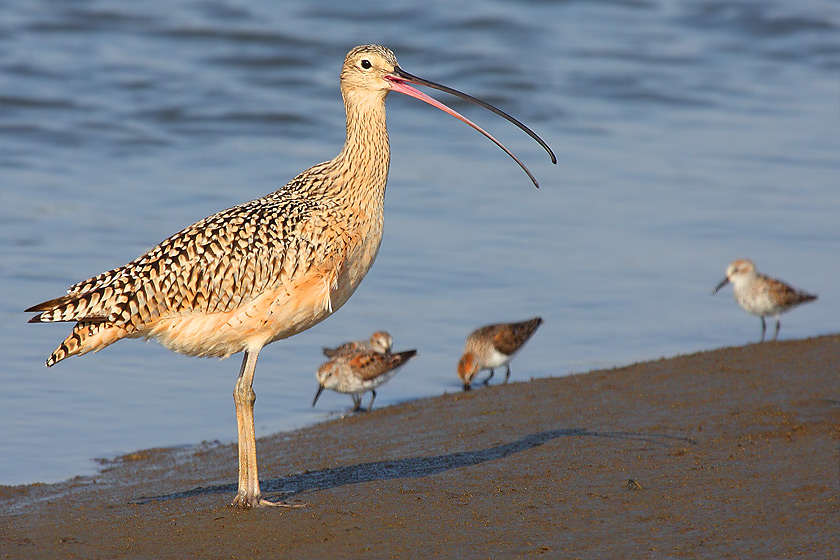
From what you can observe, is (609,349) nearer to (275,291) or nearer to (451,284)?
(451,284)

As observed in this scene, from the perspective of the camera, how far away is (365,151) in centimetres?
592

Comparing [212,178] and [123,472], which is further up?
[212,178]

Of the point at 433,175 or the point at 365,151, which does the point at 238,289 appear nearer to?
the point at 365,151

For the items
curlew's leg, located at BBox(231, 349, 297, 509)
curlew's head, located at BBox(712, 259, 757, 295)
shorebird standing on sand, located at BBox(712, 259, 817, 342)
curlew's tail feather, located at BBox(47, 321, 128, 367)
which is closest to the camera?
curlew's tail feather, located at BBox(47, 321, 128, 367)

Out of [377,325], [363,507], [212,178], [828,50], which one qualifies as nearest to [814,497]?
[363,507]

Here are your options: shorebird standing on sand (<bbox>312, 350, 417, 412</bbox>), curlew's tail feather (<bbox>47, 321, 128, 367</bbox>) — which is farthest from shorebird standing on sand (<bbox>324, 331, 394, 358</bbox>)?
curlew's tail feather (<bbox>47, 321, 128, 367</bbox>)

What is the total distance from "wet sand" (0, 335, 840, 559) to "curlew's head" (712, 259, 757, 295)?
6.04 feet

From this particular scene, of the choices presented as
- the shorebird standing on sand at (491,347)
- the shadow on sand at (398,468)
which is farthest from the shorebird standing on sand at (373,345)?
the shadow on sand at (398,468)

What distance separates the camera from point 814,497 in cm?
527

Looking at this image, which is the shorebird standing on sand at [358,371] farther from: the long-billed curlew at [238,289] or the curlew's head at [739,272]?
the curlew's head at [739,272]

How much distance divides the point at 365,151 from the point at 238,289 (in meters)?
1.00

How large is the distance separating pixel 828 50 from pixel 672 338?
38.1 ft

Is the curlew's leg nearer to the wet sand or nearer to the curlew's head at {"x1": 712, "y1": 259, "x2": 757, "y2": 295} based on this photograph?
the wet sand

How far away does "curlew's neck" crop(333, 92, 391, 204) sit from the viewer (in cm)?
584
